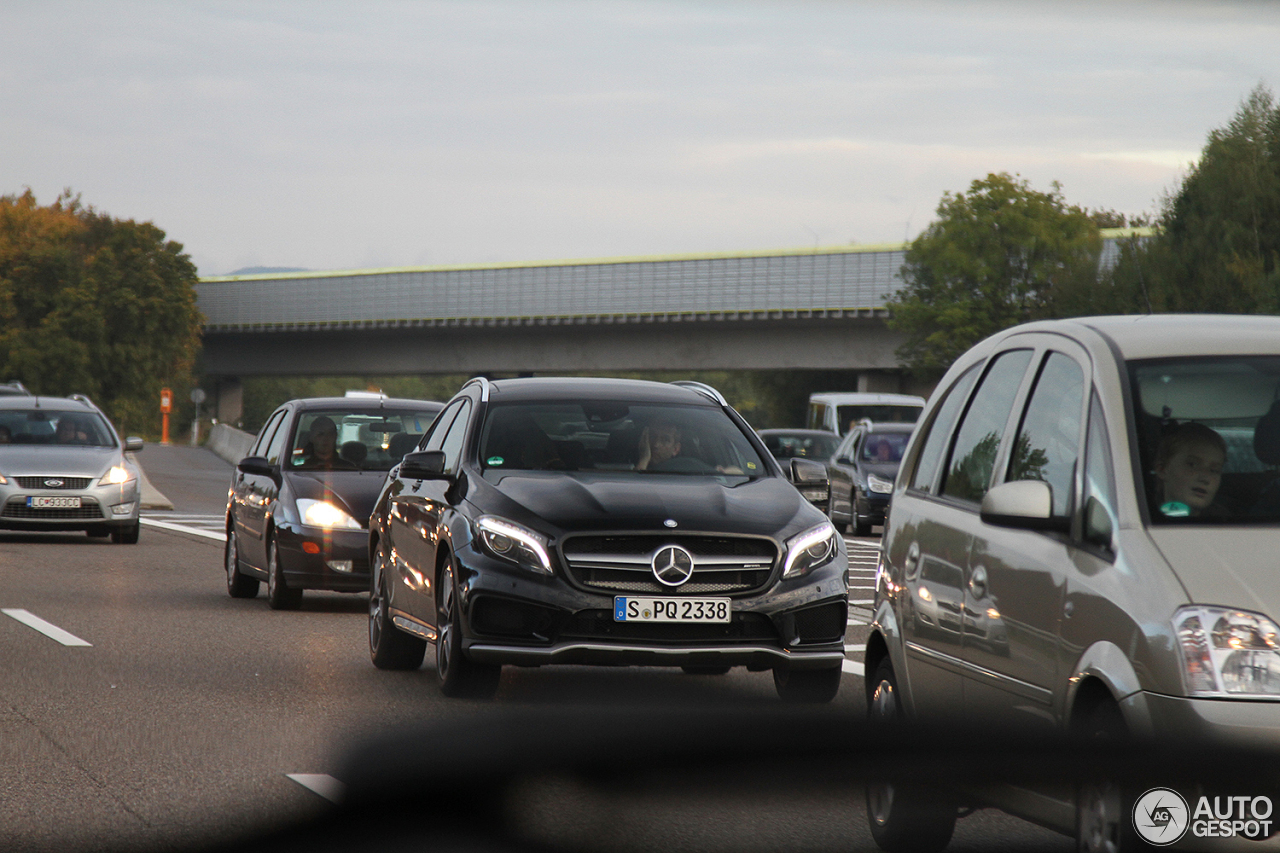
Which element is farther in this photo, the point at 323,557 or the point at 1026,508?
the point at 323,557

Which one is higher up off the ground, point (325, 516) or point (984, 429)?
point (984, 429)

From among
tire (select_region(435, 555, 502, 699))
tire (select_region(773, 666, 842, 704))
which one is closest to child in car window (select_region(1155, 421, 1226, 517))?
tire (select_region(773, 666, 842, 704))

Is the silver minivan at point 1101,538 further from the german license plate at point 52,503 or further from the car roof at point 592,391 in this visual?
the german license plate at point 52,503

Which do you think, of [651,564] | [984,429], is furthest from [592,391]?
[984,429]

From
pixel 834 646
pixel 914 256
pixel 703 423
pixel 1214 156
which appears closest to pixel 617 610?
pixel 834 646

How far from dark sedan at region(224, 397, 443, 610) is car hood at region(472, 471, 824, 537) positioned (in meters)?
4.58

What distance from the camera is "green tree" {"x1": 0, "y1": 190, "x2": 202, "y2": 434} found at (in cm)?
8781

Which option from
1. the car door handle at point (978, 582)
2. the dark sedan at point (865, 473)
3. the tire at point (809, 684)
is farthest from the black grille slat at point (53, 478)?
the car door handle at point (978, 582)

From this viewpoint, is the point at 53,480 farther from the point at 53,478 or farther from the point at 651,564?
the point at 651,564

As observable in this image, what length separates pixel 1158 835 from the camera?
1.73 m

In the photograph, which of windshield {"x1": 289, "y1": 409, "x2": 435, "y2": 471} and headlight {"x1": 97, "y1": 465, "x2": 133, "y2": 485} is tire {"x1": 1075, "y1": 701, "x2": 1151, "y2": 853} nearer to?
windshield {"x1": 289, "y1": 409, "x2": 435, "y2": 471}

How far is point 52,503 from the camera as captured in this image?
21.2 meters

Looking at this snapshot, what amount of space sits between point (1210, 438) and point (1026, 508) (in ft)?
1.53

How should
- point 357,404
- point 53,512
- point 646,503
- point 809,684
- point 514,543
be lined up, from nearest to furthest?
point 514,543, point 646,503, point 809,684, point 357,404, point 53,512
